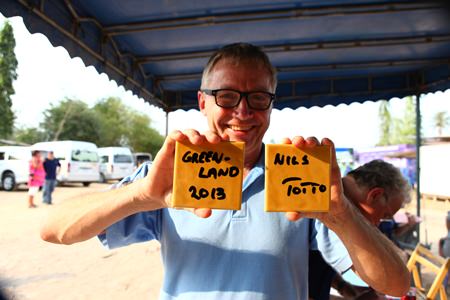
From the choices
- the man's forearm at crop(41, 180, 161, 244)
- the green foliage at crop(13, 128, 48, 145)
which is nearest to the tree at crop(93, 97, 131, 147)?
the green foliage at crop(13, 128, 48, 145)

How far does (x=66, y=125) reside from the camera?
36.7 meters

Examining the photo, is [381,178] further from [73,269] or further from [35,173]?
[35,173]

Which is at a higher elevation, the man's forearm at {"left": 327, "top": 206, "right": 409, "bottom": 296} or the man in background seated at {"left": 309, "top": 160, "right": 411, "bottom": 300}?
the man in background seated at {"left": 309, "top": 160, "right": 411, "bottom": 300}

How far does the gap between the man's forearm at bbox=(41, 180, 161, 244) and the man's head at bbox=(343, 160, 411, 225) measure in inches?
56.1

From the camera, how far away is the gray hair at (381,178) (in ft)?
6.73

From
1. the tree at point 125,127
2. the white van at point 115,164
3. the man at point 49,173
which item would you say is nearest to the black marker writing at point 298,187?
the man at point 49,173

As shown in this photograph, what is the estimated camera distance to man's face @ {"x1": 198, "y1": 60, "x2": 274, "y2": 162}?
1.30 m

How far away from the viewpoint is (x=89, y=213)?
1.16 m

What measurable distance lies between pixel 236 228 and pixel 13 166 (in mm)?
16974

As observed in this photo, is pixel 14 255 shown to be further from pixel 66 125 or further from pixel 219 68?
pixel 66 125

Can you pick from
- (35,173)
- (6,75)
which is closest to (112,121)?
(6,75)

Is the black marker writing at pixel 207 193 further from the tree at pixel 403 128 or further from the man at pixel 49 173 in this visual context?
the tree at pixel 403 128

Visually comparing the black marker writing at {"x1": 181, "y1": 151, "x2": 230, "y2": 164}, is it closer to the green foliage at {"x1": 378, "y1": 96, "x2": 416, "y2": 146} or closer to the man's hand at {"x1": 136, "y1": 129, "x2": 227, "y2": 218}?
the man's hand at {"x1": 136, "y1": 129, "x2": 227, "y2": 218}

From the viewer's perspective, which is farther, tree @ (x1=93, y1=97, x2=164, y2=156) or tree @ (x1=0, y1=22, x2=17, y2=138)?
tree @ (x1=93, y1=97, x2=164, y2=156)
